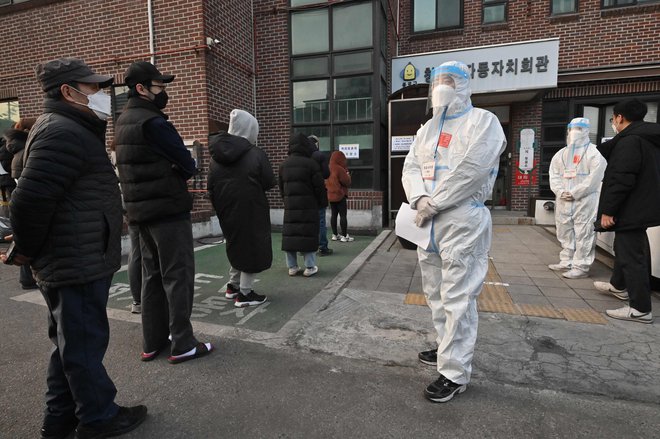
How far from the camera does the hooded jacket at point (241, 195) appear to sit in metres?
3.62

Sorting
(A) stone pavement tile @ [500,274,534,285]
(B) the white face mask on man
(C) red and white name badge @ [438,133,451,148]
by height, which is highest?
(B) the white face mask on man

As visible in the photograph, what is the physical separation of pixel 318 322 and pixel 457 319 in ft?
4.91

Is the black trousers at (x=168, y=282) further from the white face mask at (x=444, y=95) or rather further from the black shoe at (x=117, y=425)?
the white face mask at (x=444, y=95)

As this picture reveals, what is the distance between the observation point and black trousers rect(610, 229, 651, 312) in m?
3.50

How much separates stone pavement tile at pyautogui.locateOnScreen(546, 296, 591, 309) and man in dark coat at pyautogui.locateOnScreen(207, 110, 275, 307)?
3.04 metres

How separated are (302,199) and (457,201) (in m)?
2.87

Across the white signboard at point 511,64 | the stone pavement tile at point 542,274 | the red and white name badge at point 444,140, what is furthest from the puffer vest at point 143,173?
the white signboard at point 511,64

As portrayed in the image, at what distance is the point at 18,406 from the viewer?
2.34 m

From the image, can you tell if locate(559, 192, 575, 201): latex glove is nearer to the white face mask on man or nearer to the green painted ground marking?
the green painted ground marking

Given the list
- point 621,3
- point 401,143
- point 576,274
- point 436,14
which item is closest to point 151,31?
point 401,143

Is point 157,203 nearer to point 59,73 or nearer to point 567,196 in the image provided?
point 59,73

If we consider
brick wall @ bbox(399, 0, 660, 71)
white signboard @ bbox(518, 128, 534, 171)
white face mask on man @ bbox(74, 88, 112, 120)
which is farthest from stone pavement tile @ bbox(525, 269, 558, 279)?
brick wall @ bbox(399, 0, 660, 71)

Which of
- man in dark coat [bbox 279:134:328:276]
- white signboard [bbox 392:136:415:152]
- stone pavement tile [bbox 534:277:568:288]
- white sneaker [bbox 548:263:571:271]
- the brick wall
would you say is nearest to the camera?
stone pavement tile [bbox 534:277:568:288]

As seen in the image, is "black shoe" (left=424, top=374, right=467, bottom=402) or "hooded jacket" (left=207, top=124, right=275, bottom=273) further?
"hooded jacket" (left=207, top=124, right=275, bottom=273)
